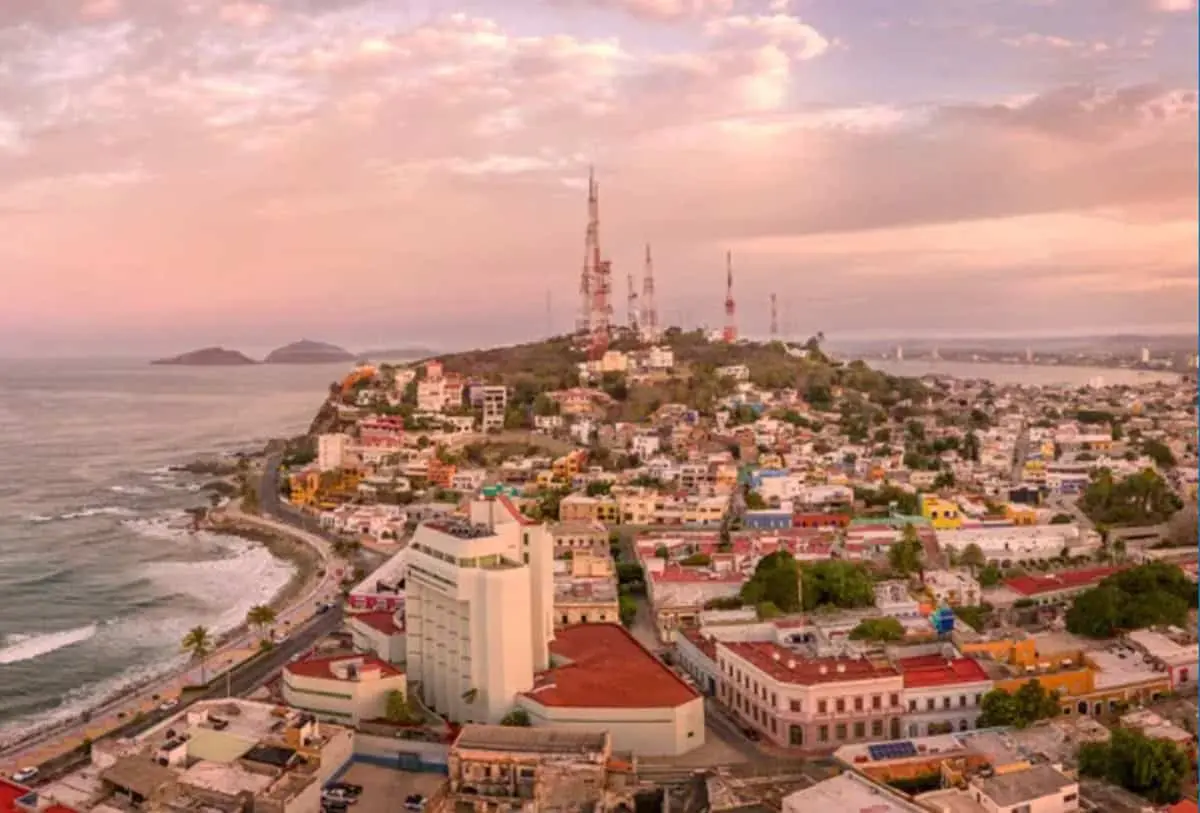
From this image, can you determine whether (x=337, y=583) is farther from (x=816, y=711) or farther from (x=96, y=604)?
(x=816, y=711)

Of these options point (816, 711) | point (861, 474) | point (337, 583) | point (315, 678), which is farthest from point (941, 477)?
point (315, 678)

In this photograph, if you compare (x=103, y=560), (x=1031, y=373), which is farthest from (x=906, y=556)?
(x=1031, y=373)

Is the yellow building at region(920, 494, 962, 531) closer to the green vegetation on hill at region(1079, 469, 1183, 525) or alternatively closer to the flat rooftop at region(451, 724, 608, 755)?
the green vegetation on hill at region(1079, 469, 1183, 525)

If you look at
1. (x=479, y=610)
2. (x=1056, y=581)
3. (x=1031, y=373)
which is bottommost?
(x=1056, y=581)

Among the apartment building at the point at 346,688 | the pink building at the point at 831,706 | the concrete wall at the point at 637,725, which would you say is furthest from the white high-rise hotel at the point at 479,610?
the pink building at the point at 831,706

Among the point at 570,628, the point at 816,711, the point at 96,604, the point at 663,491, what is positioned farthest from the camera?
the point at 663,491

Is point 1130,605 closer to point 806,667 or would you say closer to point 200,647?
point 806,667

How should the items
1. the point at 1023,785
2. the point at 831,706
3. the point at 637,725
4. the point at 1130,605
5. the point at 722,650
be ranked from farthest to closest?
the point at 1130,605 → the point at 722,650 → the point at 831,706 → the point at 637,725 → the point at 1023,785
